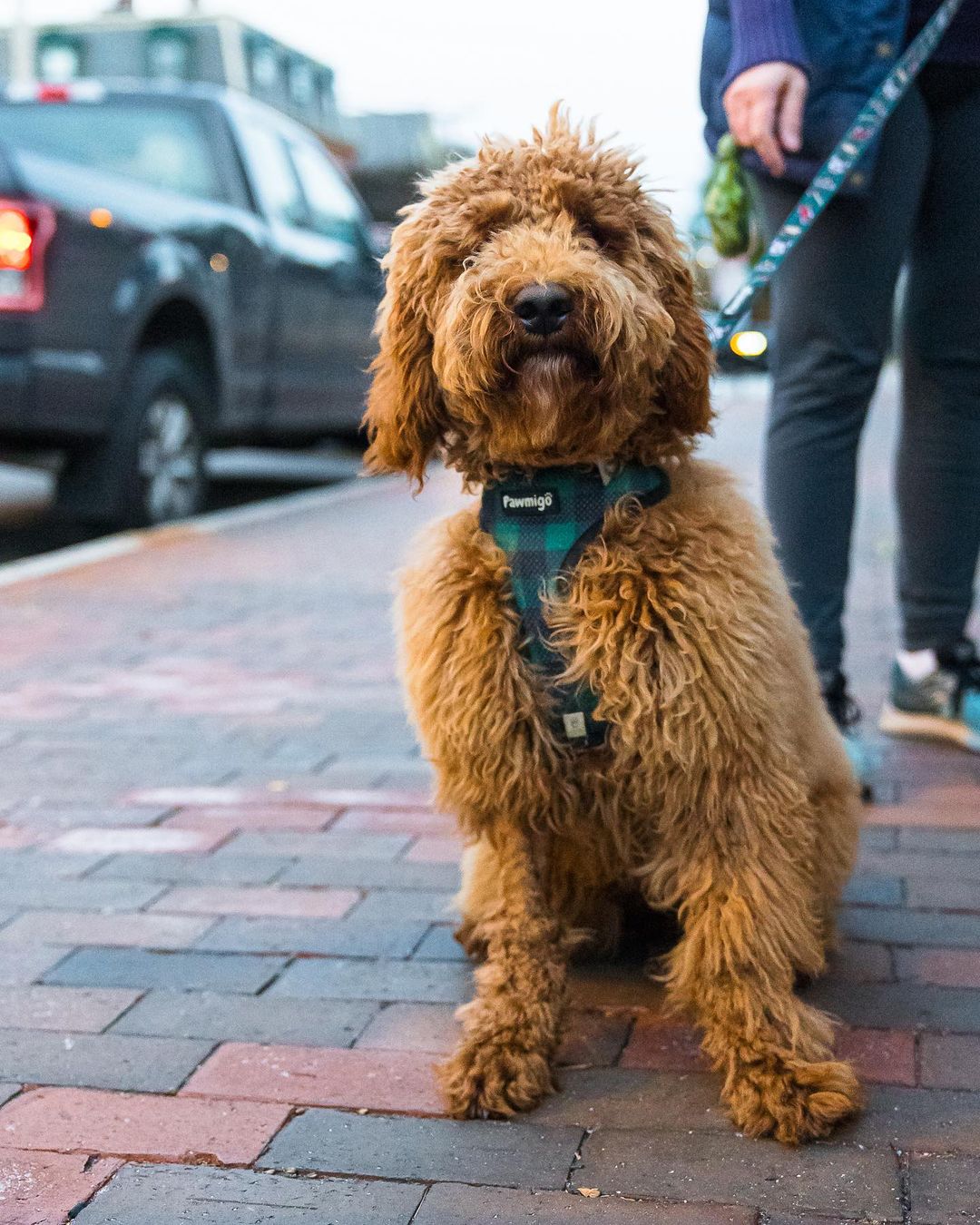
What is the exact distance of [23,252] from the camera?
623cm

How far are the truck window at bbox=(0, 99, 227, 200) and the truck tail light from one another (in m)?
1.41

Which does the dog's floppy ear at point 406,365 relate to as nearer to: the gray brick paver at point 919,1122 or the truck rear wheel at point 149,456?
the gray brick paver at point 919,1122

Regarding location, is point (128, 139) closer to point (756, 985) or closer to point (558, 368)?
point (558, 368)

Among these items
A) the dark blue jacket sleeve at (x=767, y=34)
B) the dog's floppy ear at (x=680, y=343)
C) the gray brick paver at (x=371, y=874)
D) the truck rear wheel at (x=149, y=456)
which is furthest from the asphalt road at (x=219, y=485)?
the dog's floppy ear at (x=680, y=343)

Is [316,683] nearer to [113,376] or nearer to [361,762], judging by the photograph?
[361,762]

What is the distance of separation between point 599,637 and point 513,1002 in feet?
1.94

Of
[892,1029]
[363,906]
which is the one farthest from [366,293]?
[892,1029]

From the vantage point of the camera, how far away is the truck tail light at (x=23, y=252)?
6.22 meters

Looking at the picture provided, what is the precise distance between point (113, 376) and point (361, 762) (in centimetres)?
344

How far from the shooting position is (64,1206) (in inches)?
77.4

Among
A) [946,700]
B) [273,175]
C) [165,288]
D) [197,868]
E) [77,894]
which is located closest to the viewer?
[77,894]

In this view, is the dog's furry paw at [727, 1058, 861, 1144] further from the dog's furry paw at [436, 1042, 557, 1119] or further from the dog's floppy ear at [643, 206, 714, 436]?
the dog's floppy ear at [643, 206, 714, 436]

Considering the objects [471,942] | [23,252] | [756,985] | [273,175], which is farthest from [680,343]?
[273,175]

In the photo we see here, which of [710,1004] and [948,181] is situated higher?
[948,181]
